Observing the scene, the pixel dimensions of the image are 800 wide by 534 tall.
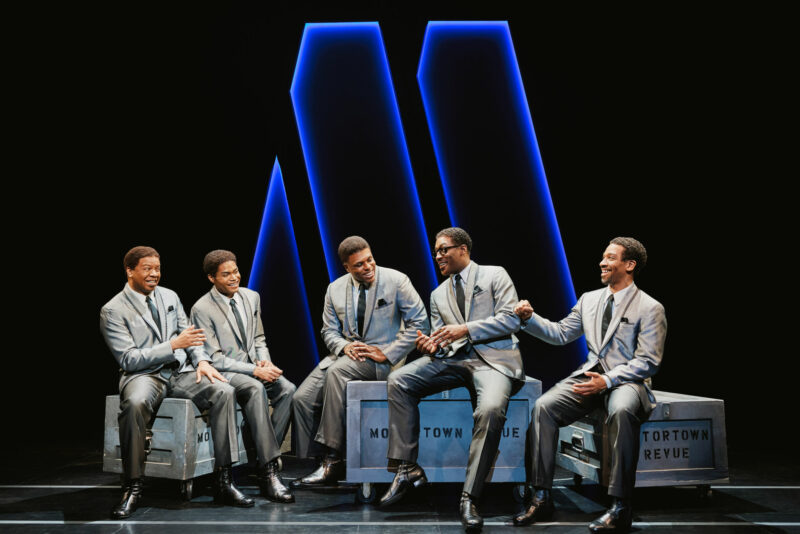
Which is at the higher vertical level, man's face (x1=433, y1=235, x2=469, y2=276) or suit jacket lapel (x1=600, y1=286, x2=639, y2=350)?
man's face (x1=433, y1=235, x2=469, y2=276)

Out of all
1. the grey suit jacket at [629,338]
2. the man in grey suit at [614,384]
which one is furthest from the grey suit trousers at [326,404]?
the grey suit jacket at [629,338]

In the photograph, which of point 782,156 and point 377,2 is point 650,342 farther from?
point 377,2

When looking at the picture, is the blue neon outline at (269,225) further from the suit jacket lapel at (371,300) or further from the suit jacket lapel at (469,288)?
the suit jacket lapel at (469,288)

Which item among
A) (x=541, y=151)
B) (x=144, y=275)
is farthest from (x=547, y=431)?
(x=541, y=151)

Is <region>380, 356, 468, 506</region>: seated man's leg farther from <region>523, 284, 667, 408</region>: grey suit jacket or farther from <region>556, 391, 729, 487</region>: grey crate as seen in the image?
<region>556, 391, 729, 487</region>: grey crate

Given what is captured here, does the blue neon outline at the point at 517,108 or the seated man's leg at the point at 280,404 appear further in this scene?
the blue neon outline at the point at 517,108

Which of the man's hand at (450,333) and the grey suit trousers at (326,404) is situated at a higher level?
the man's hand at (450,333)

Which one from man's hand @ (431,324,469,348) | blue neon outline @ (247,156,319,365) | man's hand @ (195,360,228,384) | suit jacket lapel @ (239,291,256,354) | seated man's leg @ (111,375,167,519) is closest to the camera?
seated man's leg @ (111,375,167,519)

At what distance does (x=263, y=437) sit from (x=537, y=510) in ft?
4.45

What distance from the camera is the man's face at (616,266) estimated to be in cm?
295

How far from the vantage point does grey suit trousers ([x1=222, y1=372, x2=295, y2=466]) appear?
116 inches

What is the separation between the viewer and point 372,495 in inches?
115

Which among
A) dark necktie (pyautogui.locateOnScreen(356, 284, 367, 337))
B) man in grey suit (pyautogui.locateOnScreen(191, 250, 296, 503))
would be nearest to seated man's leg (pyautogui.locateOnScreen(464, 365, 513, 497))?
dark necktie (pyautogui.locateOnScreen(356, 284, 367, 337))

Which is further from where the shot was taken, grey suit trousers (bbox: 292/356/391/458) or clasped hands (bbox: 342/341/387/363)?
clasped hands (bbox: 342/341/387/363)
